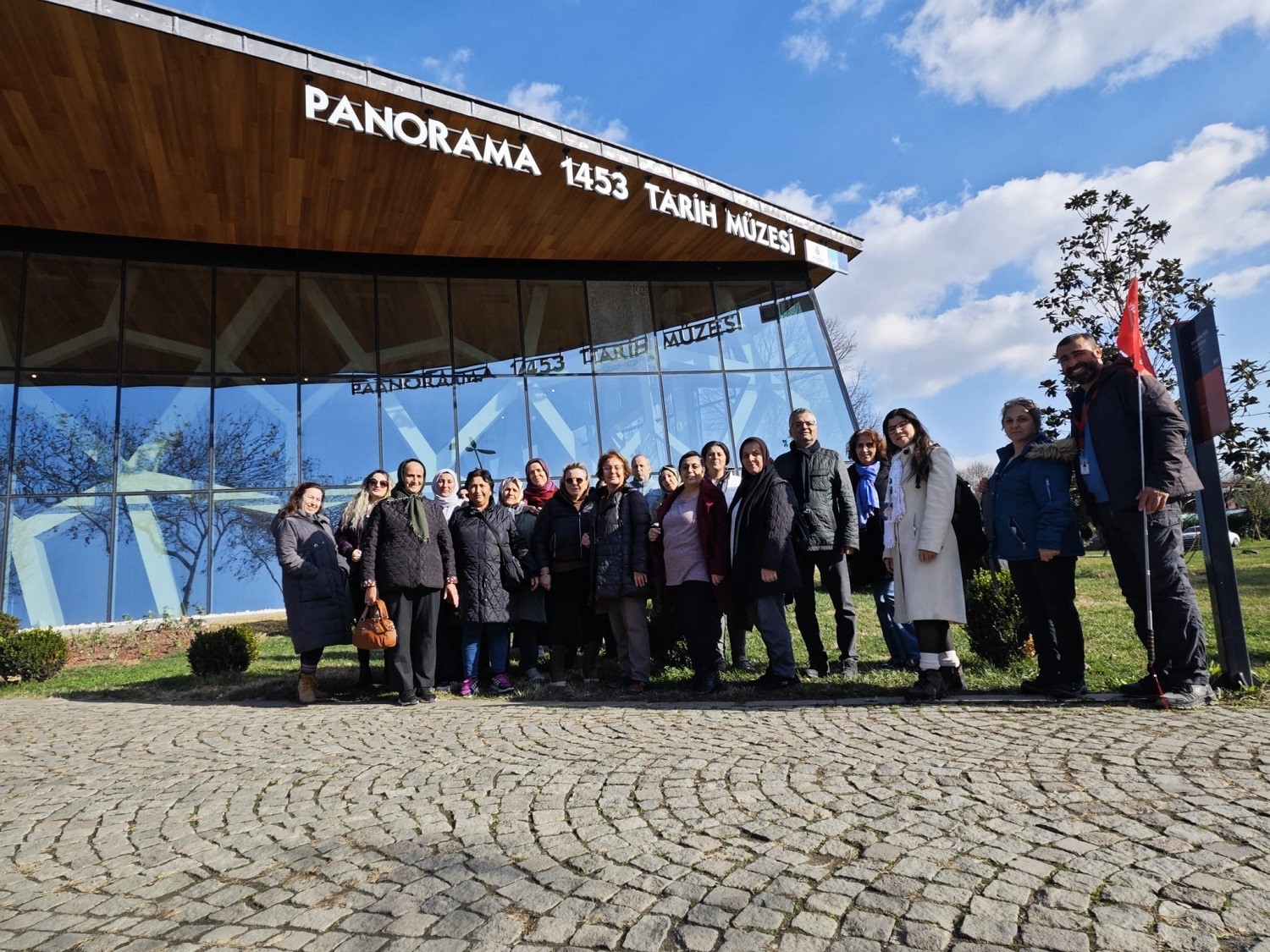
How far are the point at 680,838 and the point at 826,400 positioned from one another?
1344 cm

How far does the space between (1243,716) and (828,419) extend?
11620mm

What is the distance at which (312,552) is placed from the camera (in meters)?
6.43

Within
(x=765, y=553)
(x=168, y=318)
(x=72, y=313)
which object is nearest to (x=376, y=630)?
(x=765, y=553)

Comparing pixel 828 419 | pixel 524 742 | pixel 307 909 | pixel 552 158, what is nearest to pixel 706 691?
pixel 524 742

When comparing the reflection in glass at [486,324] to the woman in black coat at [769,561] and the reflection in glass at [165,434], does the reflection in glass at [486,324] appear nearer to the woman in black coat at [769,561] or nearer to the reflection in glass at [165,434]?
the reflection in glass at [165,434]

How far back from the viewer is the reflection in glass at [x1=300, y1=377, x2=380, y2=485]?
13977mm

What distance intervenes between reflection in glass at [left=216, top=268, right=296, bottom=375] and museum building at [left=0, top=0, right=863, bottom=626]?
41 millimetres

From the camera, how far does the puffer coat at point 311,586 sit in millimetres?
6250

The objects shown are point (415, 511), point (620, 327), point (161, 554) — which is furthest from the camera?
point (620, 327)

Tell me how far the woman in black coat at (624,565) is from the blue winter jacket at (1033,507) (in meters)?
2.42

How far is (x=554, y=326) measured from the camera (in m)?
15.3

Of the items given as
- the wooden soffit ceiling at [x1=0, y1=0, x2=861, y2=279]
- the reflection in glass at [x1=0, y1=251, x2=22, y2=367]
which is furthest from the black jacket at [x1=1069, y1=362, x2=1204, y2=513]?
the reflection in glass at [x1=0, y1=251, x2=22, y2=367]

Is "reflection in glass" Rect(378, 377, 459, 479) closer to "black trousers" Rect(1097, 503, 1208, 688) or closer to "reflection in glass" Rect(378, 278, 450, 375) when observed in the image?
"reflection in glass" Rect(378, 278, 450, 375)

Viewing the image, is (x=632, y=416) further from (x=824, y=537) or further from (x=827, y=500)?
(x=824, y=537)
